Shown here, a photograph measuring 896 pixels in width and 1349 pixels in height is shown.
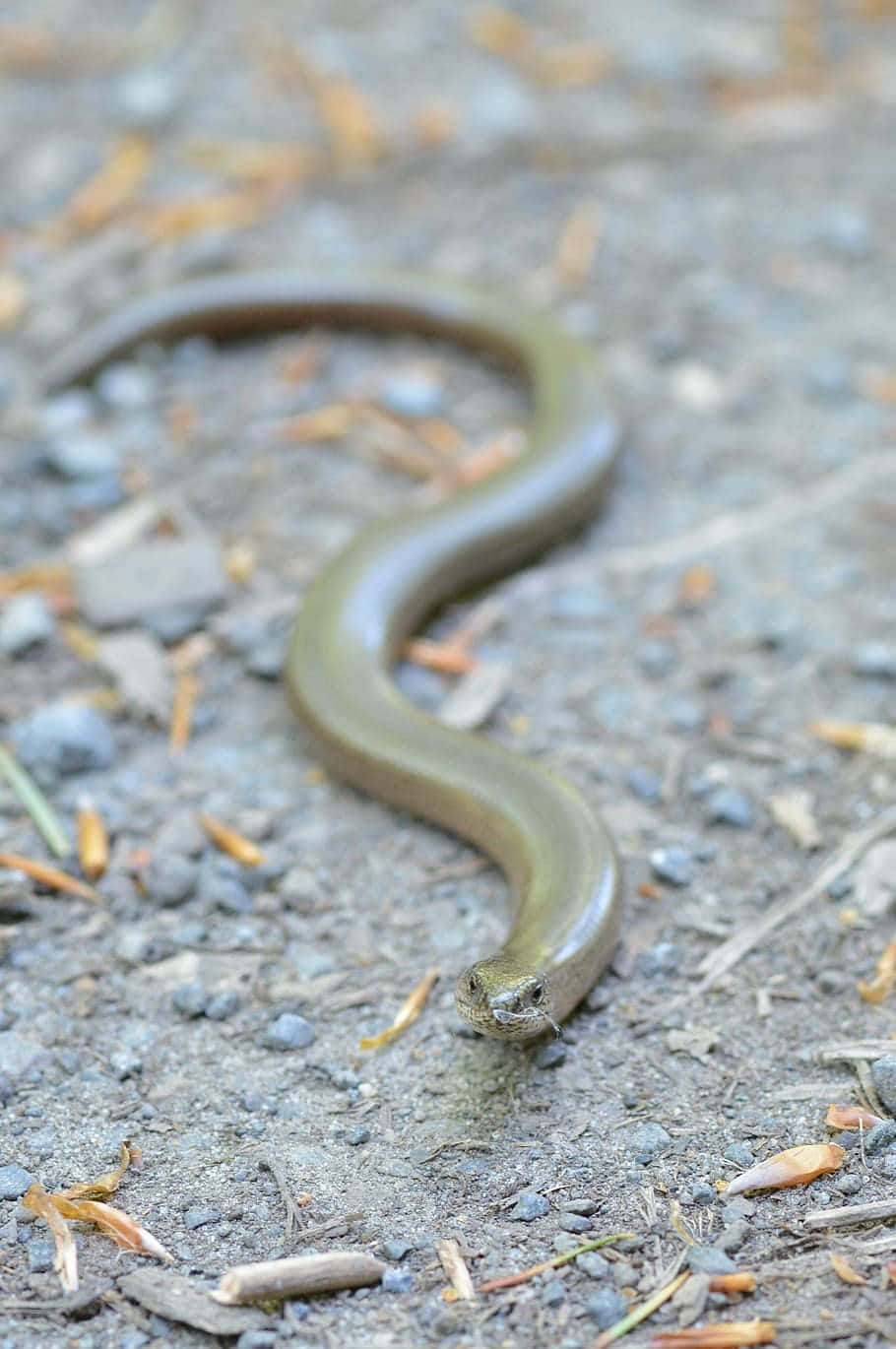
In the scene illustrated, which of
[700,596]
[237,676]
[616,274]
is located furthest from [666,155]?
[237,676]

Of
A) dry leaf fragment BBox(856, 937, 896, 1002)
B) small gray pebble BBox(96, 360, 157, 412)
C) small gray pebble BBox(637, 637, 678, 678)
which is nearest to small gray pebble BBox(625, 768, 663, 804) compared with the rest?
small gray pebble BBox(637, 637, 678, 678)

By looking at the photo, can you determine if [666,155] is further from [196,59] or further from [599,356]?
[196,59]

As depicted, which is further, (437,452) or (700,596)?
(437,452)

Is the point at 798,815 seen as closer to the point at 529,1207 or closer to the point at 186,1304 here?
the point at 529,1207

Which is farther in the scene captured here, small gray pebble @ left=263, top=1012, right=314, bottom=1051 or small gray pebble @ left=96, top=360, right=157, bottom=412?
small gray pebble @ left=96, top=360, right=157, bottom=412

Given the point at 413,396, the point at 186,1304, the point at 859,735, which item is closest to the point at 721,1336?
the point at 186,1304

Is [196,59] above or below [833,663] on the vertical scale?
above

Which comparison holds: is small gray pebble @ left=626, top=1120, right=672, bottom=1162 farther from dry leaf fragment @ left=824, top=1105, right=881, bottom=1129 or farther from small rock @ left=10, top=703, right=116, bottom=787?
small rock @ left=10, top=703, right=116, bottom=787
